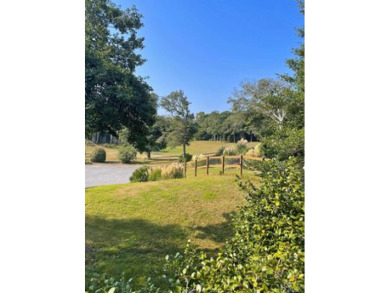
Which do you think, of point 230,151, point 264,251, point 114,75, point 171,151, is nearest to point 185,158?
point 171,151

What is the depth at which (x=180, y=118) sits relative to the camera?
4.58ft

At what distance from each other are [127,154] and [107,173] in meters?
0.21

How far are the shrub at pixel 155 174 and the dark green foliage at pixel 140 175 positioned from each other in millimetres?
38

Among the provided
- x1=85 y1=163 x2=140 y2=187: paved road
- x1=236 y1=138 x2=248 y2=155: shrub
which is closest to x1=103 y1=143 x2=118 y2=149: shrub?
x1=85 y1=163 x2=140 y2=187: paved road

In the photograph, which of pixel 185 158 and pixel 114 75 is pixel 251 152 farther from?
pixel 114 75

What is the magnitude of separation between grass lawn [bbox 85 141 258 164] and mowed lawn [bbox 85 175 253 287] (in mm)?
264

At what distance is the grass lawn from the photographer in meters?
1.38

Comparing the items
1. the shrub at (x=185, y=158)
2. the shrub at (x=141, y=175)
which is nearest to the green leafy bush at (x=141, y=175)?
the shrub at (x=141, y=175)

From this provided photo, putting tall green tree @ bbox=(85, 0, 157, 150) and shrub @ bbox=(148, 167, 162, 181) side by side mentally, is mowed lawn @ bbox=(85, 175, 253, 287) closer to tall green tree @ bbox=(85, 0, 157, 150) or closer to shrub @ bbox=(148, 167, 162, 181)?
shrub @ bbox=(148, 167, 162, 181)

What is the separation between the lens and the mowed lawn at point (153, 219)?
57.4 inches
